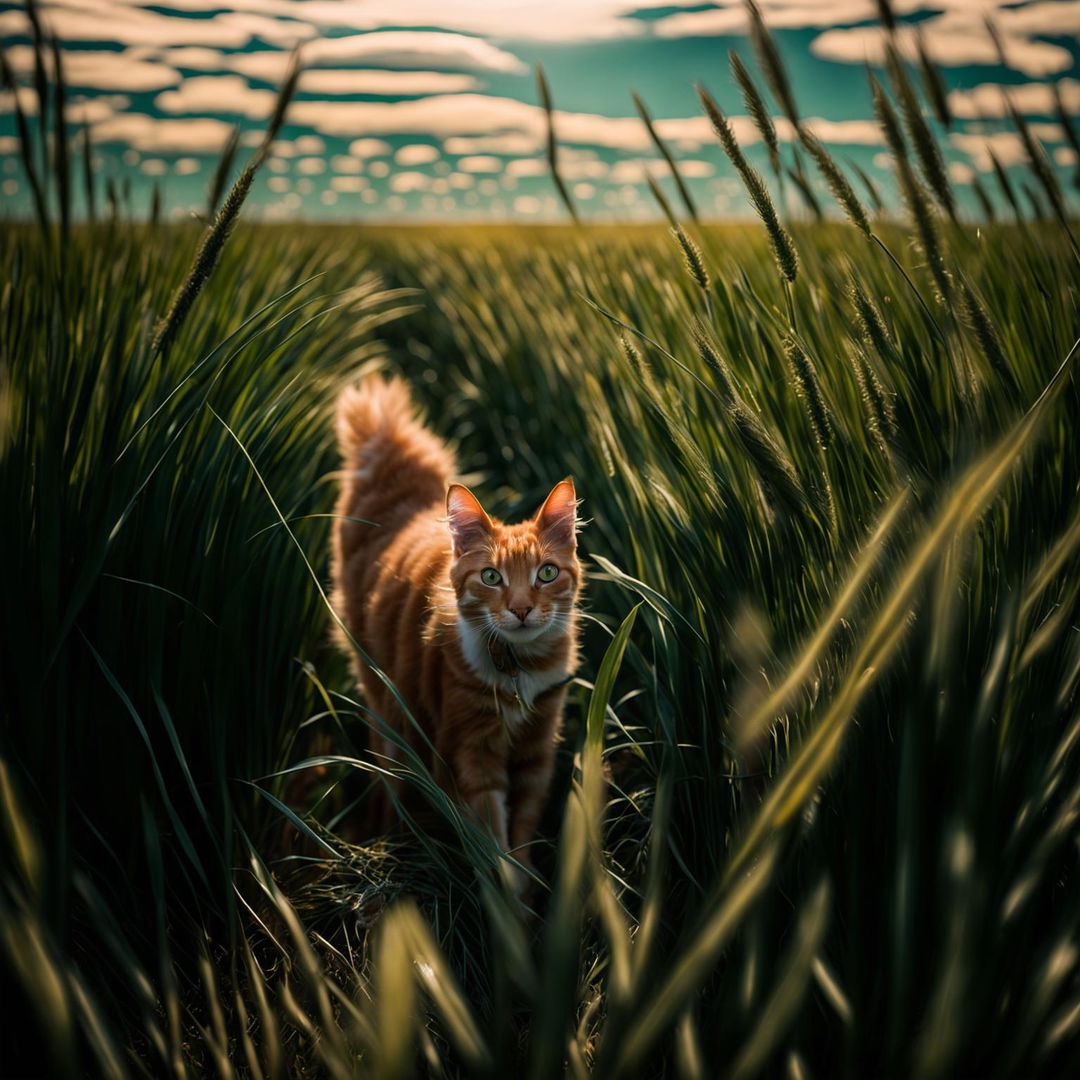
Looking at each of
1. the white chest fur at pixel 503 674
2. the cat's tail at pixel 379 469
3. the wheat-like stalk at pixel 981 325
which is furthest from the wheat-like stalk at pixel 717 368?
the cat's tail at pixel 379 469

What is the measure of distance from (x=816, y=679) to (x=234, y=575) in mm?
1062

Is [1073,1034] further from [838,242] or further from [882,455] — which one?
[838,242]

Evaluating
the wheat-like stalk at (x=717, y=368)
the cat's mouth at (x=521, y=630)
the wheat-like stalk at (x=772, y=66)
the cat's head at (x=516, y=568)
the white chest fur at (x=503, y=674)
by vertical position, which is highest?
the wheat-like stalk at (x=772, y=66)

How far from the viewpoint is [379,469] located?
2494mm

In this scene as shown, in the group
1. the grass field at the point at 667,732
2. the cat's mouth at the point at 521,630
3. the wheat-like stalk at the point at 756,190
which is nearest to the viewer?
the grass field at the point at 667,732

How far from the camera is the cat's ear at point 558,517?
1.78 metres

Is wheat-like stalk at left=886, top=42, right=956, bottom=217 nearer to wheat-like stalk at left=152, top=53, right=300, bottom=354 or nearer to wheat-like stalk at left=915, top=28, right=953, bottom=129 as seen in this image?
wheat-like stalk at left=915, top=28, right=953, bottom=129

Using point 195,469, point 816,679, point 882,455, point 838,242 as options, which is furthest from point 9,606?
point 838,242

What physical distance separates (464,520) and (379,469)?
0.80 meters

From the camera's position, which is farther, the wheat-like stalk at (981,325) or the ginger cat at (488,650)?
the ginger cat at (488,650)

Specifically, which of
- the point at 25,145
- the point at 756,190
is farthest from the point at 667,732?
the point at 25,145

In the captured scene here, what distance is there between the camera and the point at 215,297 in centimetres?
249

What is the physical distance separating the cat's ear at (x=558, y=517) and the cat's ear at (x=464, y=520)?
12cm

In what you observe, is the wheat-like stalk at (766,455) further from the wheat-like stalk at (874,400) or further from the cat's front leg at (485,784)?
the cat's front leg at (485,784)
